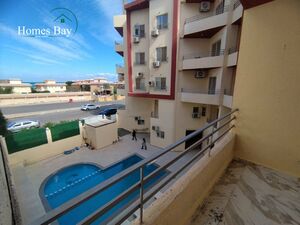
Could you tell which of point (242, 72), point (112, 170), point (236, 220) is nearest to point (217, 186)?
point (236, 220)

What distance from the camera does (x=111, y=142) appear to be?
538 inches

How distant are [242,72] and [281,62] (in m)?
0.65

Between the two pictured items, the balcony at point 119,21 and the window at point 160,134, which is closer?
the window at point 160,134

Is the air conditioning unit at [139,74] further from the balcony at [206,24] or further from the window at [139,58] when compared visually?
the balcony at [206,24]

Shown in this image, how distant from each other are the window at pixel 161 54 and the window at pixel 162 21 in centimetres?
152

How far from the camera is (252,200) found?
226 centimetres

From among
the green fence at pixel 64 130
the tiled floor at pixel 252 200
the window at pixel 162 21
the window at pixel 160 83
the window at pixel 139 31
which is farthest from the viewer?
the window at pixel 139 31

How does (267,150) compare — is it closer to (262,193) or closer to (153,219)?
(262,193)

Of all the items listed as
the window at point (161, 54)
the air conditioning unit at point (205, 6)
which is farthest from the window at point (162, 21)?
the air conditioning unit at point (205, 6)

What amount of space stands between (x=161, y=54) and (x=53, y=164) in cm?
1115

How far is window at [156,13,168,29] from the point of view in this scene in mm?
10947

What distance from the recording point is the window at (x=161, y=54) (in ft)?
37.8

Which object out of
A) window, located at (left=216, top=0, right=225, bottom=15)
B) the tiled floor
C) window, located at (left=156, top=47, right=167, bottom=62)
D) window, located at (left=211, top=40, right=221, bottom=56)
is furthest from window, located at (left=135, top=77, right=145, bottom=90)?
the tiled floor

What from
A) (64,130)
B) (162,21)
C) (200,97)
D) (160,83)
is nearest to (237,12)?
(200,97)
